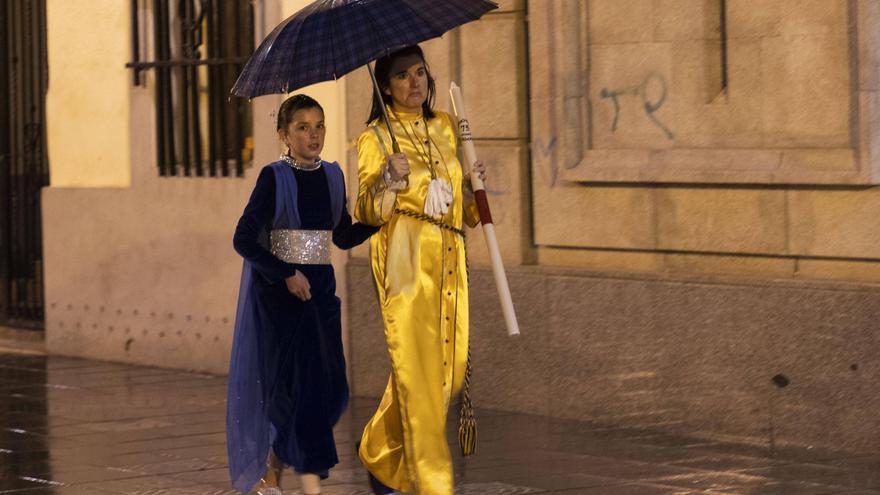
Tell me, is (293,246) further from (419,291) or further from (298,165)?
(419,291)

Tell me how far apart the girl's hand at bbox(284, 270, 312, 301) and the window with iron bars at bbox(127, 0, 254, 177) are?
17.1ft

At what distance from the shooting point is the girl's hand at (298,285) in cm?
801

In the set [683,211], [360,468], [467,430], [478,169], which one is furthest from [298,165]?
[683,211]

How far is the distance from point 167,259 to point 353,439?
12.5 ft

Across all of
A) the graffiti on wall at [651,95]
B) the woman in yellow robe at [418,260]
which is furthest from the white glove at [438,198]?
the graffiti on wall at [651,95]

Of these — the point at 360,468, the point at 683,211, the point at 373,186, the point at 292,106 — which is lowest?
the point at 360,468

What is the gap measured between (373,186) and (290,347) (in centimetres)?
86

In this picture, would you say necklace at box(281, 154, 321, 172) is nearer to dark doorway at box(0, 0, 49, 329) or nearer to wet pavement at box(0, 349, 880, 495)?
wet pavement at box(0, 349, 880, 495)

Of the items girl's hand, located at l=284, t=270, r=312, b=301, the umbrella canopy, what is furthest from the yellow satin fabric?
the umbrella canopy

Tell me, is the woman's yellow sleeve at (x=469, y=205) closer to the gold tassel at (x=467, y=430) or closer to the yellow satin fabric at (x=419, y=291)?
the yellow satin fabric at (x=419, y=291)

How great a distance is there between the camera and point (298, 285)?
8008 mm

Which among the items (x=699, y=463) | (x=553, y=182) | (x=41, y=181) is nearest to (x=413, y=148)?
(x=699, y=463)

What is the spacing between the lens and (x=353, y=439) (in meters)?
10.2

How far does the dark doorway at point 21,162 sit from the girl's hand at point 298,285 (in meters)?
7.78
